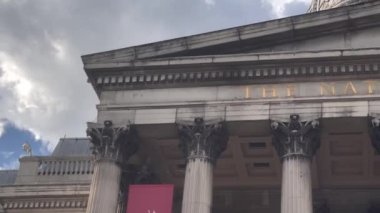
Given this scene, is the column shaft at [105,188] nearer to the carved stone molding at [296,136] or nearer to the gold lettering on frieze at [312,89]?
the gold lettering on frieze at [312,89]

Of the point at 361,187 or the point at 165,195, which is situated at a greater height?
the point at 361,187

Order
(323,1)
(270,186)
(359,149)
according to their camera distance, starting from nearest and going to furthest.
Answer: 1. (359,149)
2. (270,186)
3. (323,1)

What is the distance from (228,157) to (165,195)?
525 cm

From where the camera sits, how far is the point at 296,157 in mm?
24297

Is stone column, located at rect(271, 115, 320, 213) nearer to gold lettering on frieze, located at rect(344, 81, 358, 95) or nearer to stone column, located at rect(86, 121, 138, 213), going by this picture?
gold lettering on frieze, located at rect(344, 81, 358, 95)

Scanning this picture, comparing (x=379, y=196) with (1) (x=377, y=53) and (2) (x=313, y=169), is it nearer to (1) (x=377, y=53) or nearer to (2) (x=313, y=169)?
(2) (x=313, y=169)

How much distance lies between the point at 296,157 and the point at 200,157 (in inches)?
127

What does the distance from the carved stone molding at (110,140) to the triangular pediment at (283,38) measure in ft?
8.72

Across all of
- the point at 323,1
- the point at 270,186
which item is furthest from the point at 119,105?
the point at 323,1

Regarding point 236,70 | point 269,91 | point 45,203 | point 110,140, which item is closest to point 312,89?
point 269,91

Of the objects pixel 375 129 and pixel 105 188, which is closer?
pixel 375 129

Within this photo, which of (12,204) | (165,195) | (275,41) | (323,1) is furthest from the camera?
(323,1)

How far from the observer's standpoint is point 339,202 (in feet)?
98.2

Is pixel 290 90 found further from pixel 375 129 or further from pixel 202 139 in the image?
pixel 202 139
